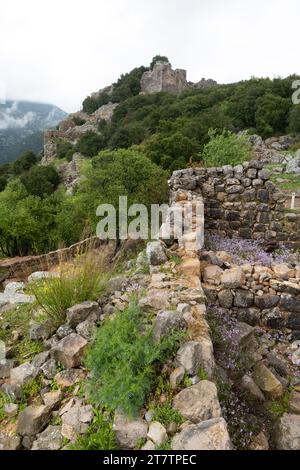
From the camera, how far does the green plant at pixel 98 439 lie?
1.94 meters

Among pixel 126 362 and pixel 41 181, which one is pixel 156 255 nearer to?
pixel 126 362

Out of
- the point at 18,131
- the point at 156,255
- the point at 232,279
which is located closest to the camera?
the point at 156,255

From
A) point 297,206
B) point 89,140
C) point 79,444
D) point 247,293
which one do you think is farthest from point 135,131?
point 79,444

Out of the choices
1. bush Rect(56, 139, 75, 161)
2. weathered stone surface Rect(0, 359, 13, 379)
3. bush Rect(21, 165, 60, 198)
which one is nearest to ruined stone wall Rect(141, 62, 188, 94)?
bush Rect(56, 139, 75, 161)

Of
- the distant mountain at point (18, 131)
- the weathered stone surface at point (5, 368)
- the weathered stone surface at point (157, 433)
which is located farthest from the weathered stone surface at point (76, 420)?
the distant mountain at point (18, 131)

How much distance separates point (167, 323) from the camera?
249cm

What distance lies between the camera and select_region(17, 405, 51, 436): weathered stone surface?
2176 mm

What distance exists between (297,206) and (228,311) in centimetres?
765

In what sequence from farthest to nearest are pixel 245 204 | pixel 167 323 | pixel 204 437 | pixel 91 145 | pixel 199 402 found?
pixel 91 145 < pixel 245 204 < pixel 167 323 < pixel 199 402 < pixel 204 437

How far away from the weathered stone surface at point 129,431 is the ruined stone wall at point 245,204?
6.27 metres

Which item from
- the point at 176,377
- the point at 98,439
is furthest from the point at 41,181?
the point at 98,439

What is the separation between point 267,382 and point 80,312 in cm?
193

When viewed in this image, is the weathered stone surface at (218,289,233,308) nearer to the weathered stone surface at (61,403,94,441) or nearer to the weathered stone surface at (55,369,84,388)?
the weathered stone surface at (55,369,84,388)
